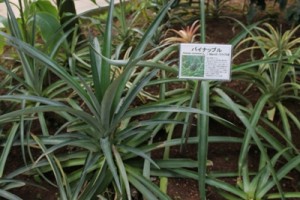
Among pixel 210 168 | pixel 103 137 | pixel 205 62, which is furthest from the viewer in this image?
pixel 210 168

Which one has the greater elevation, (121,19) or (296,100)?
(121,19)

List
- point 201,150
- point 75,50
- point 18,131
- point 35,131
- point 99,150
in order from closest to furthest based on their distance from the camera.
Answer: point 201,150 < point 99,150 < point 18,131 < point 35,131 < point 75,50

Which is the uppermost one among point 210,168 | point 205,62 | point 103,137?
point 205,62

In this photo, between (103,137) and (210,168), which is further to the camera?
(210,168)

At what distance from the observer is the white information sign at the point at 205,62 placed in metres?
1.08

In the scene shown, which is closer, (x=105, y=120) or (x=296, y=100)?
(x=105, y=120)

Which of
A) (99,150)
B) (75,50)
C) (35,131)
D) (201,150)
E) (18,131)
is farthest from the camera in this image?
(75,50)

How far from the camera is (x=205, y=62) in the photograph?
109 cm

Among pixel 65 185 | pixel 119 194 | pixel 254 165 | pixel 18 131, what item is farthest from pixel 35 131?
pixel 254 165

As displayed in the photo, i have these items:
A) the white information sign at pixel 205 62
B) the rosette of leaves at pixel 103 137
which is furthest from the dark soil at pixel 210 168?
the white information sign at pixel 205 62

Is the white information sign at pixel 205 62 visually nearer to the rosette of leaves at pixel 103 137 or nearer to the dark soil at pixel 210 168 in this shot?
the rosette of leaves at pixel 103 137

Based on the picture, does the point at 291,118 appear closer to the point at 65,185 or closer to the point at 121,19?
the point at 65,185

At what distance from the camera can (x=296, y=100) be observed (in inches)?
64.2

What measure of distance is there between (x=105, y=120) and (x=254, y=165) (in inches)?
22.3
